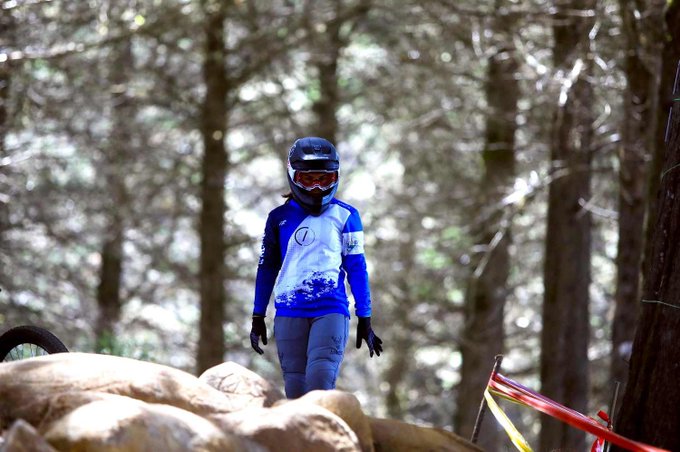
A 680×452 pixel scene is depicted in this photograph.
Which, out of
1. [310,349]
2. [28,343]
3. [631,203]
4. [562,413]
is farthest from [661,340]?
[631,203]

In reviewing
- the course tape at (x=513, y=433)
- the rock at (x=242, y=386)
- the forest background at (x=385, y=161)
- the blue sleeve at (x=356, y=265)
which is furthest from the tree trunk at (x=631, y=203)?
the rock at (x=242, y=386)

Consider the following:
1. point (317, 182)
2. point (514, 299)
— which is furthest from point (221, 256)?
point (317, 182)

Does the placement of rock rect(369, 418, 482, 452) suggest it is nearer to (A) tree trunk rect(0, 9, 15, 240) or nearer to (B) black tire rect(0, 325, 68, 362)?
(B) black tire rect(0, 325, 68, 362)

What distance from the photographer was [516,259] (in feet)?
68.4

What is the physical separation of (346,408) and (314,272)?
136 cm

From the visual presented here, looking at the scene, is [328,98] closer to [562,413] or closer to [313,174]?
[313,174]

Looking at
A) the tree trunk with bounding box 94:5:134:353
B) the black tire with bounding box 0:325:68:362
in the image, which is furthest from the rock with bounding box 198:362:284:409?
the tree trunk with bounding box 94:5:134:353

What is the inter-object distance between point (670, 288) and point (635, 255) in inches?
289

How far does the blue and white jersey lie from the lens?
612cm

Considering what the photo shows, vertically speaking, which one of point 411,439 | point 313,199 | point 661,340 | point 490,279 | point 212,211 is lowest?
point 490,279

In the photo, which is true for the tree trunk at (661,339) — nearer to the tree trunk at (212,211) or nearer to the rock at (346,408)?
the rock at (346,408)

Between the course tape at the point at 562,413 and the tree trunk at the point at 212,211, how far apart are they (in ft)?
39.1

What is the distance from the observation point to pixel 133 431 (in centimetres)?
405

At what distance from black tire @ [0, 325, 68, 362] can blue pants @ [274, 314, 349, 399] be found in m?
1.33
